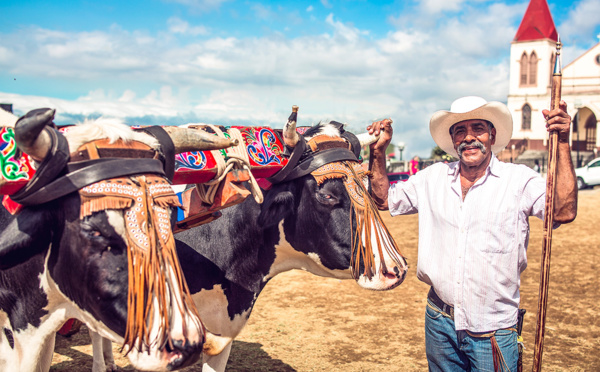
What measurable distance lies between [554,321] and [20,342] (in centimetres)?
616

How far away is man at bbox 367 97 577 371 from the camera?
2.86 meters

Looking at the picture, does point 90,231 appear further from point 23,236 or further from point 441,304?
point 441,304

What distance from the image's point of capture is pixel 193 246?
3215 mm

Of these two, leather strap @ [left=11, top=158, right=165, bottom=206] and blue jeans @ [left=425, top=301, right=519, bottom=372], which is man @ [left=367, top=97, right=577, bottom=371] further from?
leather strap @ [left=11, top=158, right=165, bottom=206]

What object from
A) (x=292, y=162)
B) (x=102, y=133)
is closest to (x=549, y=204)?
(x=292, y=162)

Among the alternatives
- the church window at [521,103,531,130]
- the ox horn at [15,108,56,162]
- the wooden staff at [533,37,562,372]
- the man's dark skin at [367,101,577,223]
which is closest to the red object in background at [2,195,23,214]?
the ox horn at [15,108,56,162]

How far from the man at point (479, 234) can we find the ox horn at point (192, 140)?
147 centimetres

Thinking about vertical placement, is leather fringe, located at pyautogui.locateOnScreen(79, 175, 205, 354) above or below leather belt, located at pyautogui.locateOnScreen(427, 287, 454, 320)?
above

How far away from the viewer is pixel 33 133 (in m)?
1.82

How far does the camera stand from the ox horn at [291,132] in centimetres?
305

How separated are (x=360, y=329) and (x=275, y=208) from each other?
3.42m

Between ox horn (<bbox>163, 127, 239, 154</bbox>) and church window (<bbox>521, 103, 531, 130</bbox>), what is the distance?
159 feet

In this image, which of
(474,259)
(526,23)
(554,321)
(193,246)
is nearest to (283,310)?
(554,321)

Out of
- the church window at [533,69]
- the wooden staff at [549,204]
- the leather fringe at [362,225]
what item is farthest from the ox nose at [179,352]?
the church window at [533,69]
